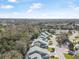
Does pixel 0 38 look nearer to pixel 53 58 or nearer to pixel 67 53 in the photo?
pixel 53 58

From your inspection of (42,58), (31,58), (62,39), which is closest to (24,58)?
(31,58)

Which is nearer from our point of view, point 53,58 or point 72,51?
point 53,58

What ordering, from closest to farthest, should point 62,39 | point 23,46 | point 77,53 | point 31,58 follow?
point 31,58 < point 23,46 < point 77,53 < point 62,39

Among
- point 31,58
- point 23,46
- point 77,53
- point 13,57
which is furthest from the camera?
point 77,53

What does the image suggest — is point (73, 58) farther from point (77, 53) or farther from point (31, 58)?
point (31, 58)

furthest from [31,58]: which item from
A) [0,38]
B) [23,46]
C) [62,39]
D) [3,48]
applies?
[62,39]

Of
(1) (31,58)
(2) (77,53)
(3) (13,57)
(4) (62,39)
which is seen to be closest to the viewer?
(3) (13,57)

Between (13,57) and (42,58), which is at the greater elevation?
(13,57)

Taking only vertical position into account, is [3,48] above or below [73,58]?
above

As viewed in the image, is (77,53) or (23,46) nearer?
(23,46)
